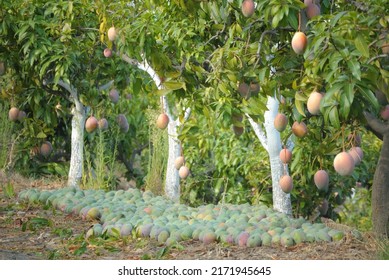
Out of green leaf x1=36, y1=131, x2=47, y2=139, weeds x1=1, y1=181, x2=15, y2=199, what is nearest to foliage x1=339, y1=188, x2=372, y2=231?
green leaf x1=36, y1=131, x2=47, y2=139

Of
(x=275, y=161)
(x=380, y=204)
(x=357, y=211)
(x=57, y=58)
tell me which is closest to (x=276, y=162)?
(x=275, y=161)

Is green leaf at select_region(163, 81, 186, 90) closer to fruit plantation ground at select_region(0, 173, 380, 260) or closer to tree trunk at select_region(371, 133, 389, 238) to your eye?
fruit plantation ground at select_region(0, 173, 380, 260)

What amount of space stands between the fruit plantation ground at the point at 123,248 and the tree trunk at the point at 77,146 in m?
1.55

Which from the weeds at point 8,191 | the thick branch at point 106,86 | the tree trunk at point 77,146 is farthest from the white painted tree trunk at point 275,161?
the weeds at point 8,191

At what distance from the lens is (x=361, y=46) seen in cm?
336

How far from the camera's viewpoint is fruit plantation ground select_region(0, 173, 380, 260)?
4609mm

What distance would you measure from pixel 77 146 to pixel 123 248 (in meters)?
2.35

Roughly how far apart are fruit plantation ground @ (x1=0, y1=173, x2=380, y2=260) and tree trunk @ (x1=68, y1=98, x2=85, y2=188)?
155 centimetres

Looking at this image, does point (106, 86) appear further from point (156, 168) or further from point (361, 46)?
point (361, 46)

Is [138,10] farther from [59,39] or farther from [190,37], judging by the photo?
[190,37]

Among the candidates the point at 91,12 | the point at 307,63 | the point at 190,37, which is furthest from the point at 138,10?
the point at 307,63

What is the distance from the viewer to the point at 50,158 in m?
8.08

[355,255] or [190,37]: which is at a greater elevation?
[190,37]

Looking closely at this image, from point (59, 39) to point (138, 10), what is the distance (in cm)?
76
